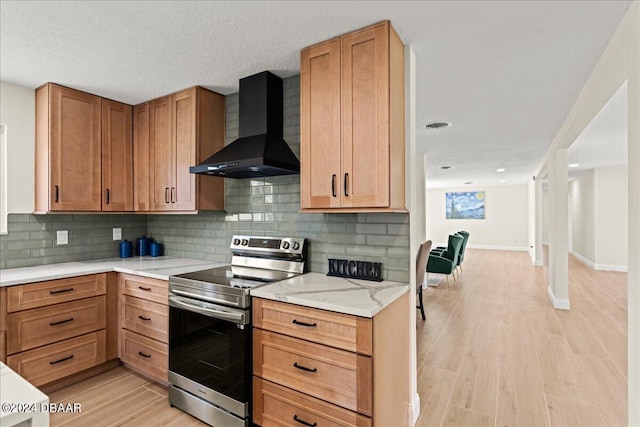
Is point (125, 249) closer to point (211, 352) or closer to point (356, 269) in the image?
point (211, 352)

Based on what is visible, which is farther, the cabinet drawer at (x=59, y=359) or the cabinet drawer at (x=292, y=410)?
the cabinet drawer at (x=59, y=359)

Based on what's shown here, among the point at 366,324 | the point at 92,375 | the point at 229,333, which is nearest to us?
the point at 366,324

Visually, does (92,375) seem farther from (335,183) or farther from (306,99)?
(306,99)

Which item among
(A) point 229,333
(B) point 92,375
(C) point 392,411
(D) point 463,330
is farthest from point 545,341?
(B) point 92,375

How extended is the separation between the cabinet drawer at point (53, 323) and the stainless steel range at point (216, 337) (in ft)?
2.77

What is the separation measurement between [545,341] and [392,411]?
2.61m

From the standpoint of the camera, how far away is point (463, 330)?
381 cm

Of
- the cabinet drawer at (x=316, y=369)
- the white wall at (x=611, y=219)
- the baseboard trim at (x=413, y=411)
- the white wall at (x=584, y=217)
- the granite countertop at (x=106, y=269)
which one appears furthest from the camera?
the white wall at (x=584, y=217)

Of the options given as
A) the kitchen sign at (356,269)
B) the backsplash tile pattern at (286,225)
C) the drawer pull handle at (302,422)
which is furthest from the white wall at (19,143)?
the drawer pull handle at (302,422)

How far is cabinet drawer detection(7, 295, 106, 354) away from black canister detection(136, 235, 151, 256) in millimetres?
830

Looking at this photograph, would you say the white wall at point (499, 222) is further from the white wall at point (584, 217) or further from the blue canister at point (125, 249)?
the blue canister at point (125, 249)

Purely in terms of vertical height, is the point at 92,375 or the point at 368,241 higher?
the point at 368,241

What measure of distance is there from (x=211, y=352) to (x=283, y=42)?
2.01m

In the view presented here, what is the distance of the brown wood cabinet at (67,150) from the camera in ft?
8.96
